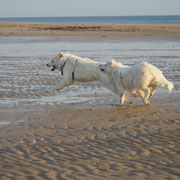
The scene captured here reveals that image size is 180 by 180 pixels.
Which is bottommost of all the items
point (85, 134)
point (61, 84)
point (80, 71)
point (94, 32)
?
point (85, 134)

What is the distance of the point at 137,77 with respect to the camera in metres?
7.32

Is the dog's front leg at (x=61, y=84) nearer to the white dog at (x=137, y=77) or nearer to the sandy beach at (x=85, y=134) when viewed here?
the sandy beach at (x=85, y=134)

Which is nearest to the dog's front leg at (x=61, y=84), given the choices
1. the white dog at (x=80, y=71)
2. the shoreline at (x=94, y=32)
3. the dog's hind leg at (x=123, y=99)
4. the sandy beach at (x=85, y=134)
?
the white dog at (x=80, y=71)

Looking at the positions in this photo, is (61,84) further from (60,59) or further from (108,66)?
(108,66)

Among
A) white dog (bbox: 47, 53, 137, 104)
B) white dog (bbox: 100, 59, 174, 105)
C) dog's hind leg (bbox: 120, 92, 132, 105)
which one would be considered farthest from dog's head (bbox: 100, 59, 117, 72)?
dog's hind leg (bbox: 120, 92, 132, 105)

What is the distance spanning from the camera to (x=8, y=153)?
16.2 feet

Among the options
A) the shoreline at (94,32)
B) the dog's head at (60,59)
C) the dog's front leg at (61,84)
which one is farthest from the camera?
the shoreline at (94,32)

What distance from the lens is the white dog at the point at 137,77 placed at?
285 inches

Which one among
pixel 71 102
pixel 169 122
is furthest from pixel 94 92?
pixel 169 122

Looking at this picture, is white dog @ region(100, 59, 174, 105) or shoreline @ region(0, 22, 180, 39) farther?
shoreline @ region(0, 22, 180, 39)

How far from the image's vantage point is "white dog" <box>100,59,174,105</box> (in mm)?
7230

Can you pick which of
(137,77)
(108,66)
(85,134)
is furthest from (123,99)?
(85,134)

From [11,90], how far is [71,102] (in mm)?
2053

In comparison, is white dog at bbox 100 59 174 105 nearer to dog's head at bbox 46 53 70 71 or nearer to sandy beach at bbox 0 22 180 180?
sandy beach at bbox 0 22 180 180
